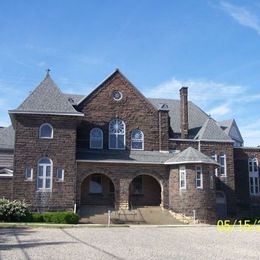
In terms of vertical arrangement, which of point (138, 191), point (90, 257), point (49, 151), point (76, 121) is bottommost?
point (90, 257)

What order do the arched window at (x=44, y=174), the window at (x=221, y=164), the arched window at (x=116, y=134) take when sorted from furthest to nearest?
the window at (x=221, y=164)
the arched window at (x=116, y=134)
the arched window at (x=44, y=174)

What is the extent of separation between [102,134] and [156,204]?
7.46 meters

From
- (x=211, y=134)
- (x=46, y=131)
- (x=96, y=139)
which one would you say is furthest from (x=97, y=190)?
(x=211, y=134)

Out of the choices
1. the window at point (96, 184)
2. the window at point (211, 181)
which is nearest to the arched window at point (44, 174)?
the window at point (96, 184)

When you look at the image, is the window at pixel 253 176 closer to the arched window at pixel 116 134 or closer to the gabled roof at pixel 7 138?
the arched window at pixel 116 134

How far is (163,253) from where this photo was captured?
15422 mm

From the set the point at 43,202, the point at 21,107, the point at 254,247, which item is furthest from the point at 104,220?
the point at 254,247

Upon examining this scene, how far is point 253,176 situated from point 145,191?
11.7 m

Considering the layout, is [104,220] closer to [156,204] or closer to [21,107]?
[156,204]

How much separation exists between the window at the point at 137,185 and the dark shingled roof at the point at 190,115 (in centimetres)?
749

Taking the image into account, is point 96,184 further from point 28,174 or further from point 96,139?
point 28,174

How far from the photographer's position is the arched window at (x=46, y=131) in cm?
3429

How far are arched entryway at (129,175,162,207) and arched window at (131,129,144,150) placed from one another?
2531mm

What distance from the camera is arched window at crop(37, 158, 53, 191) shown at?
110 feet
